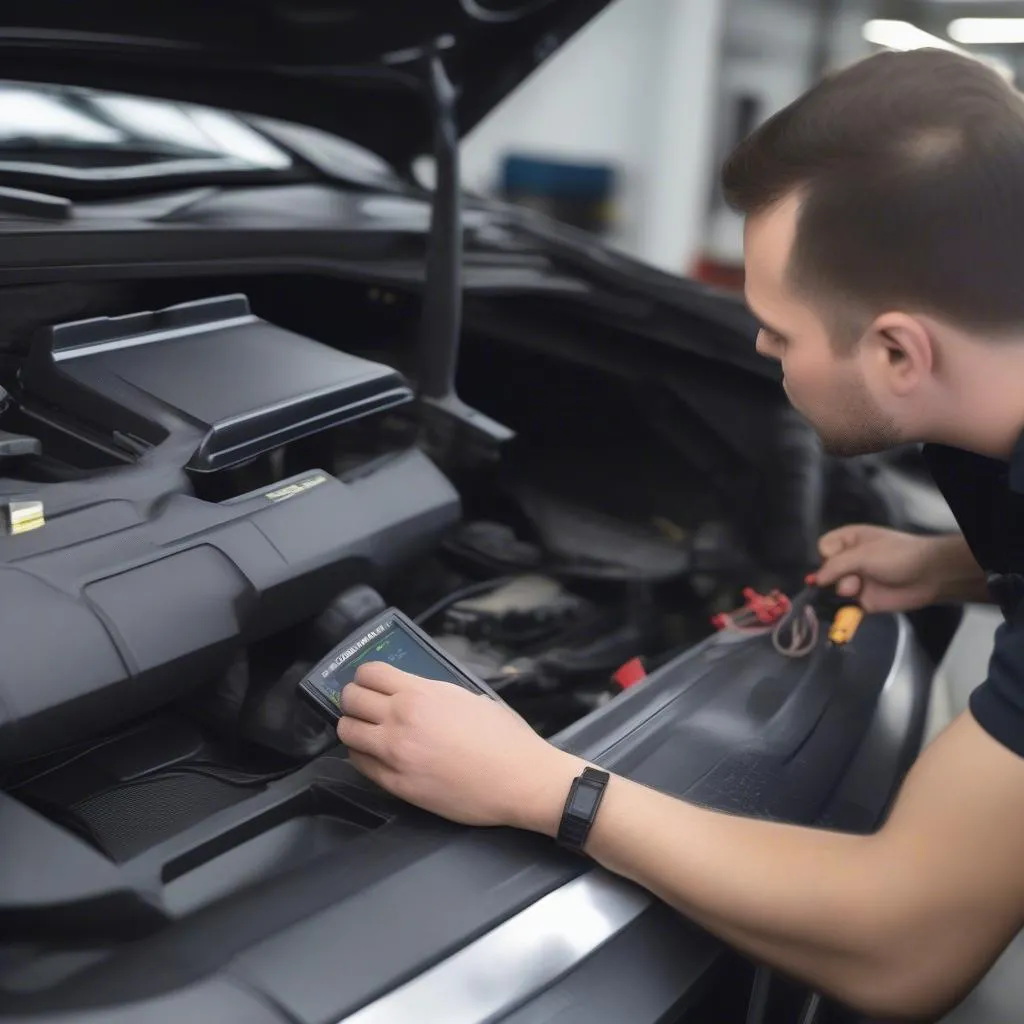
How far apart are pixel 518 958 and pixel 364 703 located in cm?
21

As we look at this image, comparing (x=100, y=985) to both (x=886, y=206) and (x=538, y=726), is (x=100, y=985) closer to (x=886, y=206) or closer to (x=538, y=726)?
(x=538, y=726)

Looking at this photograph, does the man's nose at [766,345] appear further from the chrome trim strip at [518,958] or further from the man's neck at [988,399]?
the chrome trim strip at [518,958]

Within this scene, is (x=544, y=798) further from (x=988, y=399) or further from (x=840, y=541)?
(x=840, y=541)

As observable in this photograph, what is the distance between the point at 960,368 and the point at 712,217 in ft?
18.4

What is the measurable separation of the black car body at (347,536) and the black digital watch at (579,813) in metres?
0.02

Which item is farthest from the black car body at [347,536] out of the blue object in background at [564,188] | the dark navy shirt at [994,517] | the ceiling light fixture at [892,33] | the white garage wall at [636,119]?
the ceiling light fixture at [892,33]

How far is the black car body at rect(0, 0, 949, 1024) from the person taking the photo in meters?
0.62

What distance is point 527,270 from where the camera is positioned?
145 centimetres

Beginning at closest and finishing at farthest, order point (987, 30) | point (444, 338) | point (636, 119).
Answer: point (444, 338) < point (636, 119) < point (987, 30)

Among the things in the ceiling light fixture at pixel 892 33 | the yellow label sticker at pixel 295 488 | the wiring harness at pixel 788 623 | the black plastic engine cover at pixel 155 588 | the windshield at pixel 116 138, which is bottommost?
the wiring harness at pixel 788 623

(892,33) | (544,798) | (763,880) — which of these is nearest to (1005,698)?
(763,880)

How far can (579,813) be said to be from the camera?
69 cm

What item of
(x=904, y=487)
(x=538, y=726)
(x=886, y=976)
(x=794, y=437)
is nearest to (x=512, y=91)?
(x=794, y=437)

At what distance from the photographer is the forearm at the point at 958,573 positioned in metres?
1.12
